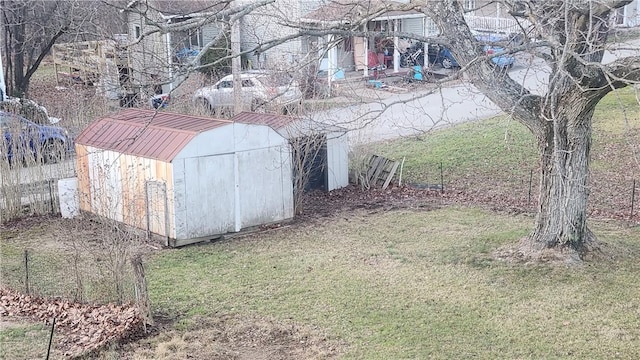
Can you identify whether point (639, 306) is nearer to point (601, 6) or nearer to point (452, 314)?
point (452, 314)

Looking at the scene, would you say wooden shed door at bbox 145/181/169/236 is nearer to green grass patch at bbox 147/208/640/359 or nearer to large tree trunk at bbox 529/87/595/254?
green grass patch at bbox 147/208/640/359

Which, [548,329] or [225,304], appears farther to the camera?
[225,304]

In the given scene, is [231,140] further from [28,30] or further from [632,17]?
[28,30]

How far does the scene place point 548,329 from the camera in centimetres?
800

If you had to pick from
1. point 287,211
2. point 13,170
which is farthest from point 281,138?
point 13,170

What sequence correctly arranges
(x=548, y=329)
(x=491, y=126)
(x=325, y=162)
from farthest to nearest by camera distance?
(x=491, y=126)
(x=325, y=162)
(x=548, y=329)

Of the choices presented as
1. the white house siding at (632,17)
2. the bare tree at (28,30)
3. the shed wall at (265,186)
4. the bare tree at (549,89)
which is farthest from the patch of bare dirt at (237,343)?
the bare tree at (28,30)

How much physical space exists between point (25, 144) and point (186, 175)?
13.8 feet

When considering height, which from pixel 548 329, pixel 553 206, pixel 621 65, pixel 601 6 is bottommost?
pixel 548 329

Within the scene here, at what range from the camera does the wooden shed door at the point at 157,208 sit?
39.6 ft

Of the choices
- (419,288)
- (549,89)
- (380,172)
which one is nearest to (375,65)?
(380,172)

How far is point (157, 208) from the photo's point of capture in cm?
1220

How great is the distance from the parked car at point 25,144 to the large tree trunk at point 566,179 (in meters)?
9.23

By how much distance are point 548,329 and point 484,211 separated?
576 centimetres
